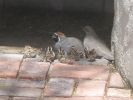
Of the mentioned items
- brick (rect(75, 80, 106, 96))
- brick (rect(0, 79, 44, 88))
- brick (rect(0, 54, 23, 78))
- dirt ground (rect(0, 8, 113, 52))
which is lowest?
brick (rect(75, 80, 106, 96))

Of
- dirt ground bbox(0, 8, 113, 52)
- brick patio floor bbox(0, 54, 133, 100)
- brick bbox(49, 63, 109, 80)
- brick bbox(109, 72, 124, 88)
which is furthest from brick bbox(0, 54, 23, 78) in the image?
brick bbox(109, 72, 124, 88)

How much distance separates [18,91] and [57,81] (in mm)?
336

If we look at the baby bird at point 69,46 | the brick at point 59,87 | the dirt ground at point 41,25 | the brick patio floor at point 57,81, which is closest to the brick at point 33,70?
the brick patio floor at point 57,81

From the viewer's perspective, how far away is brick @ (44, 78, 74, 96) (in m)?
3.72

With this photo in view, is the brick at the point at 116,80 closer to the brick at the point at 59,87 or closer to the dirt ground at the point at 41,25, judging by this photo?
the brick at the point at 59,87

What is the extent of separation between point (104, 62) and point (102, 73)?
6.6 inches

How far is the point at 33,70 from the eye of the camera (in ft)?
13.3

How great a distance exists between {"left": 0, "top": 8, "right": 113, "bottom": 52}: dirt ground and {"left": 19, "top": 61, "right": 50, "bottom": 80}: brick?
0.37 meters

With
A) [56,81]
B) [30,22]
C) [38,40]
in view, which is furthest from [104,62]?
[30,22]

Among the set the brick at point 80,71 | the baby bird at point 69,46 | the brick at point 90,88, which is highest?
the baby bird at point 69,46

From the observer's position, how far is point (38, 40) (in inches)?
186

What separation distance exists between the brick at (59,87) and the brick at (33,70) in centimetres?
12

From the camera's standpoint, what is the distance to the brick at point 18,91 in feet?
12.1

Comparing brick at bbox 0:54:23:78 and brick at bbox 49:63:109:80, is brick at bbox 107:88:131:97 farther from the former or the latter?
brick at bbox 0:54:23:78
